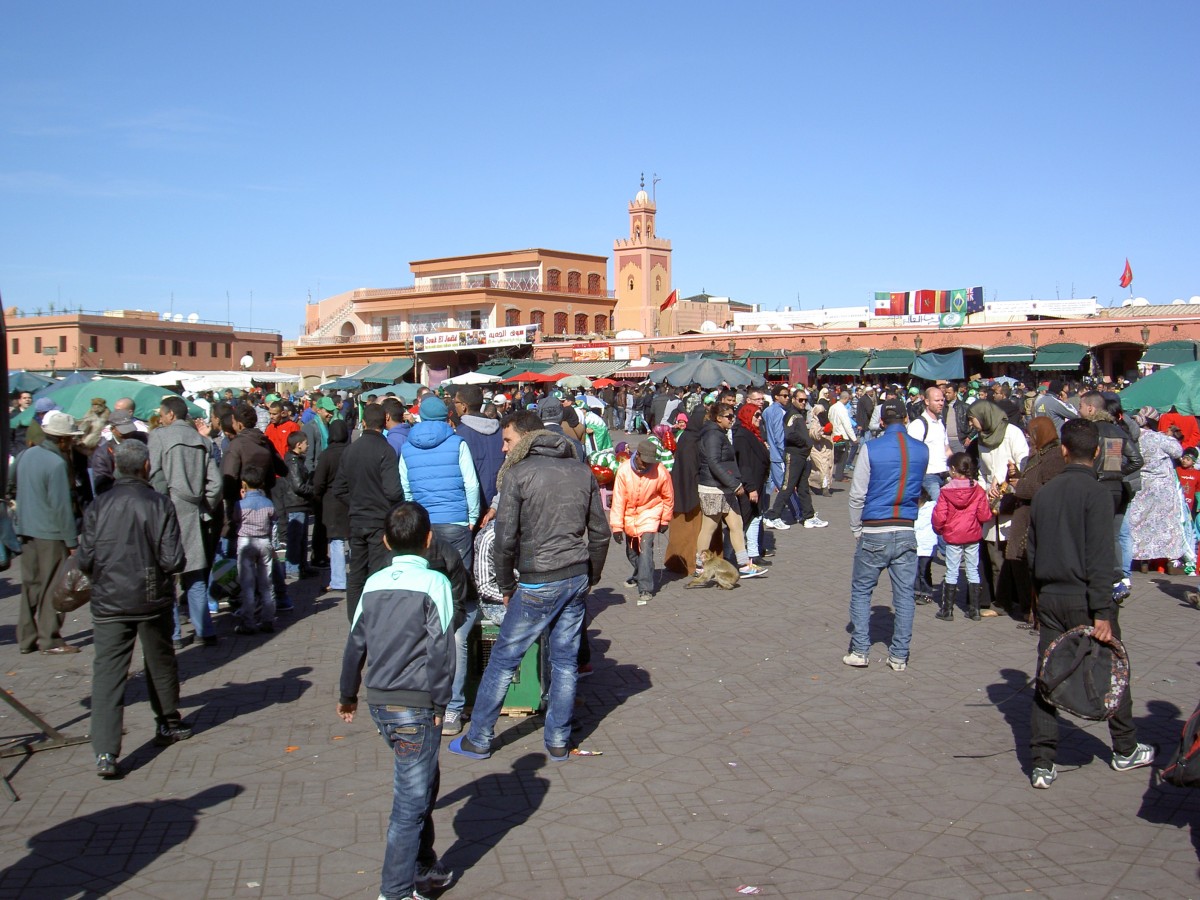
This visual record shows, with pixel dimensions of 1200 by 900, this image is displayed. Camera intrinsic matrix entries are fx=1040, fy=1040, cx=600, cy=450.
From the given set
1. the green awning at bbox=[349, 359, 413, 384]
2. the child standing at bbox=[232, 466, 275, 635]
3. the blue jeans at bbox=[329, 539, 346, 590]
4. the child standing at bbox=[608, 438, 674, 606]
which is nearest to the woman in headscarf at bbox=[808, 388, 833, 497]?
the child standing at bbox=[608, 438, 674, 606]

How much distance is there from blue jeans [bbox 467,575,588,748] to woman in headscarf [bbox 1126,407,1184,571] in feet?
23.3

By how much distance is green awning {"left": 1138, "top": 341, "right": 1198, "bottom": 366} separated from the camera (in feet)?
107

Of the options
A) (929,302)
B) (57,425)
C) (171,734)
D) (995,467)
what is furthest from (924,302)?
(171,734)

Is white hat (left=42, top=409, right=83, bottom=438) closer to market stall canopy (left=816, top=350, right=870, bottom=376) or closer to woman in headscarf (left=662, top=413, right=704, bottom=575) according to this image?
woman in headscarf (left=662, top=413, right=704, bottom=575)

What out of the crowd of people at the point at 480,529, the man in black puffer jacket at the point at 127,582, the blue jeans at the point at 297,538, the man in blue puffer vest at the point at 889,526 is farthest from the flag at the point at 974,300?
the man in black puffer jacket at the point at 127,582

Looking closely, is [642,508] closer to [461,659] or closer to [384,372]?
[461,659]

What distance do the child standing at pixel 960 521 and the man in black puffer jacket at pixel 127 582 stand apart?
6.15 meters

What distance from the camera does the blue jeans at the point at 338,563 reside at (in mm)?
10211

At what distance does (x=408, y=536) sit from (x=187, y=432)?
4.65m

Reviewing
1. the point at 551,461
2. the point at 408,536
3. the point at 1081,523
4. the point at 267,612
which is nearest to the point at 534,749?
the point at 551,461

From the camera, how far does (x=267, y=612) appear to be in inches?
345

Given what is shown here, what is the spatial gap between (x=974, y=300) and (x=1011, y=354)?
24.8ft

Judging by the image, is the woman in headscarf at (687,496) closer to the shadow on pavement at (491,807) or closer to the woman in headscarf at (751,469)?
the woman in headscarf at (751,469)

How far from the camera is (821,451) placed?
682 inches
